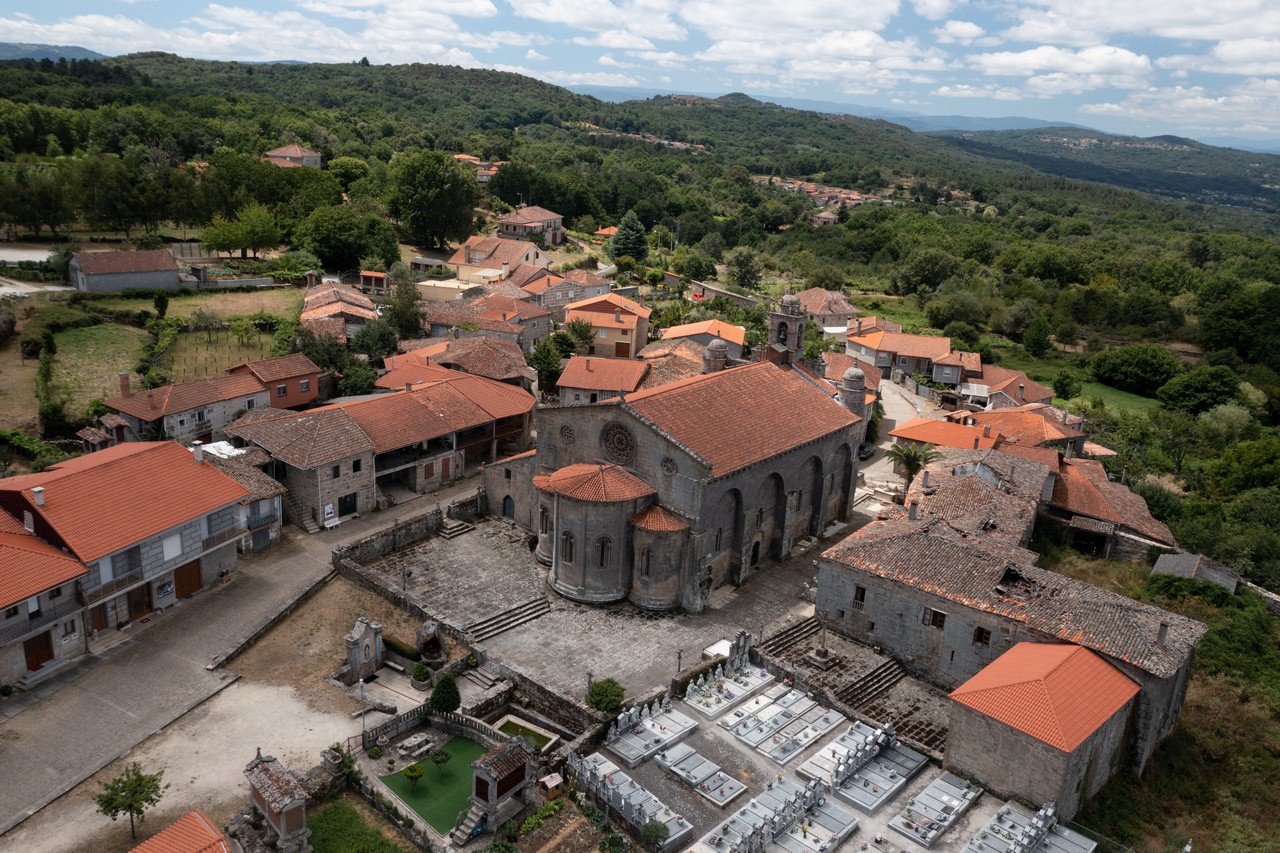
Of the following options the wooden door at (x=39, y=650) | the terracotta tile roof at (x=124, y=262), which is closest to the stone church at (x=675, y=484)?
the wooden door at (x=39, y=650)

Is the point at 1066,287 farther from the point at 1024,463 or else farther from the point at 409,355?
the point at 409,355

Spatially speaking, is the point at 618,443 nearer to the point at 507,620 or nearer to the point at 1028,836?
the point at 507,620

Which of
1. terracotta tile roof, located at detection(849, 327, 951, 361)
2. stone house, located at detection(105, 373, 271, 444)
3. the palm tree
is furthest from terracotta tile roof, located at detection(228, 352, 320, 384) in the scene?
terracotta tile roof, located at detection(849, 327, 951, 361)

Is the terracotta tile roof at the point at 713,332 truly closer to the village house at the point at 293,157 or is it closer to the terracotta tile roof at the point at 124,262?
the terracotta tile roof at the point at 124,262

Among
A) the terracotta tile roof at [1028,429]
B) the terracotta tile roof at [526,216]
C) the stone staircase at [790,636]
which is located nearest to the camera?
the stone staircase at [790,636]

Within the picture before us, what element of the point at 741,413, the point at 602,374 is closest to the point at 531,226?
the point at 602,374

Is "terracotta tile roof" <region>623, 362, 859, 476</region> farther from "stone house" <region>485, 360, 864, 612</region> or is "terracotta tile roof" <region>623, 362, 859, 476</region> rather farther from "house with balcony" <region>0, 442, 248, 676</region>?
"house with balcony" <region>0, 442, 248, 676</region>
